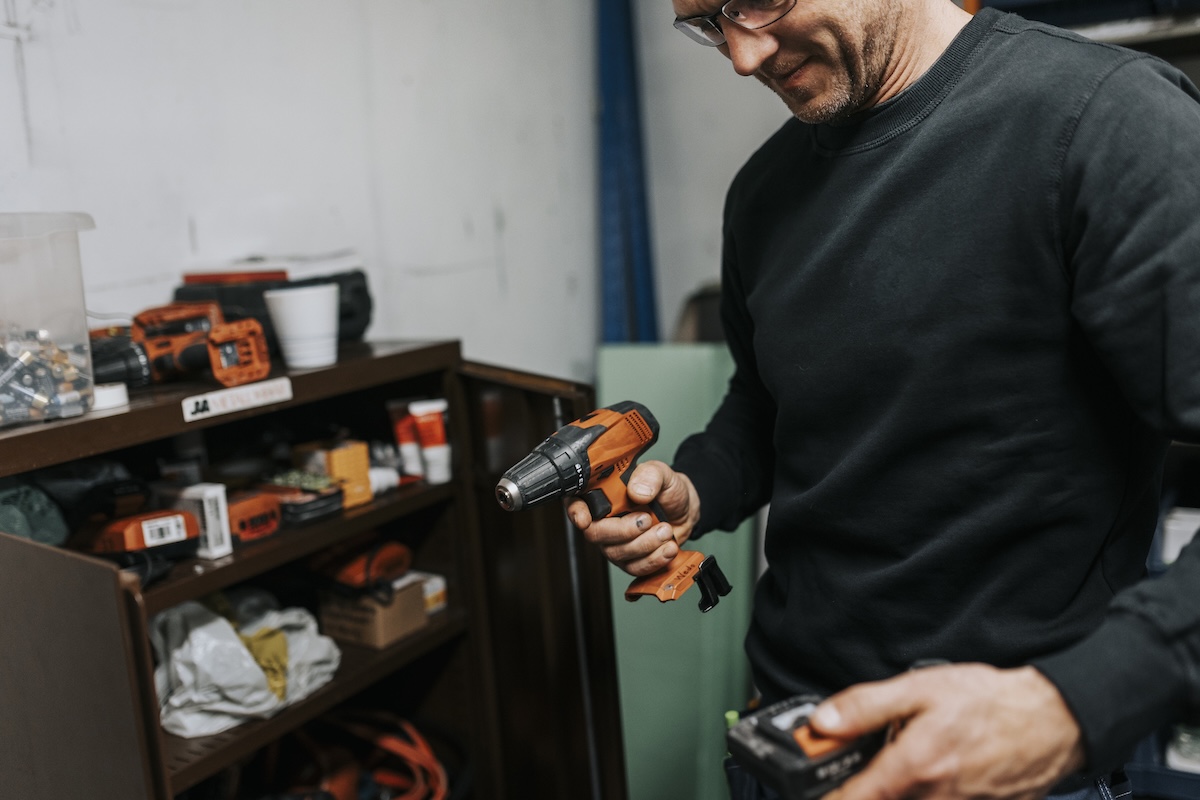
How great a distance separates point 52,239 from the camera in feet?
3.95

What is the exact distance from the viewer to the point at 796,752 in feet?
2.26

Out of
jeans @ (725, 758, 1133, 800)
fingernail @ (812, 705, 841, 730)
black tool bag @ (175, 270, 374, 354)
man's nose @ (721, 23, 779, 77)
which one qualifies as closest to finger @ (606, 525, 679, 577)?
jeans @ (725, 758, 1133, 800)

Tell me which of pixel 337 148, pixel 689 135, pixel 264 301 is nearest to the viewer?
pixel 264 301

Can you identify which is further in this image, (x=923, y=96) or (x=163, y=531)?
(x=163, y=531)

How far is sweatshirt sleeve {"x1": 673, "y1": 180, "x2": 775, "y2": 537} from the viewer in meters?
1.17

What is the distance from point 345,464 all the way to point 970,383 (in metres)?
1.02

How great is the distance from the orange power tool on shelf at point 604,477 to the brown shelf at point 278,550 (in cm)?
50

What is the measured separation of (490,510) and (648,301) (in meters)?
1.22

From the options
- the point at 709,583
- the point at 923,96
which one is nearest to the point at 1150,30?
the point at 923,96

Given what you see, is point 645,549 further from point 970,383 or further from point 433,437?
point 433,437

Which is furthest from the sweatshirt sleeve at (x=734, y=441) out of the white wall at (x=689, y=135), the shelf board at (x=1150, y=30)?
the white wall at (x=689, y=135)

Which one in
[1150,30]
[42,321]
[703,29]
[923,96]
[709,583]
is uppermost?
[1150,30]

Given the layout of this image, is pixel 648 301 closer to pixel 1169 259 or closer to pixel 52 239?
pixel 52 239

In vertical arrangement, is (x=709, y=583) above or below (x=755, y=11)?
below
